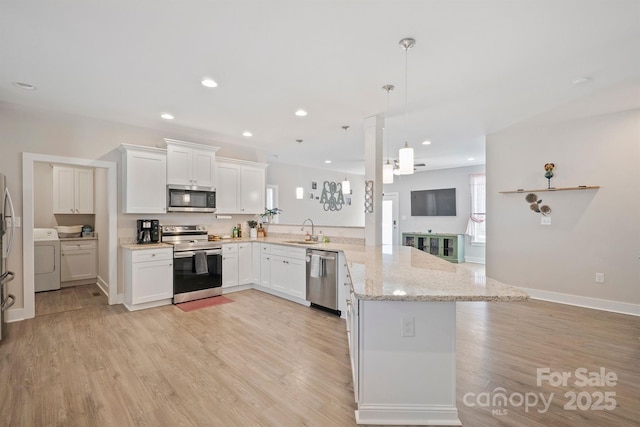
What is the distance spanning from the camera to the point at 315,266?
3.85 m

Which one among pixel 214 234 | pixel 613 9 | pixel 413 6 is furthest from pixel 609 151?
pixel 214 234

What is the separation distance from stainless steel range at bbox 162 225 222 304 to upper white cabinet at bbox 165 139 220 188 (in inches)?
31.1

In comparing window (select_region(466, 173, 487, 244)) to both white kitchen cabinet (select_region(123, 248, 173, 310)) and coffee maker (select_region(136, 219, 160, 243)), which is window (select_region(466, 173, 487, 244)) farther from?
coffee maker (select_region(136, 219, 160, 243))

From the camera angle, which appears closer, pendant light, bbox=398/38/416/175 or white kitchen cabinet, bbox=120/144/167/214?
pendant light, bbox=398/38/416/175

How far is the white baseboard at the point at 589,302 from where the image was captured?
369 cm

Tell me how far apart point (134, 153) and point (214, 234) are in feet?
5.95

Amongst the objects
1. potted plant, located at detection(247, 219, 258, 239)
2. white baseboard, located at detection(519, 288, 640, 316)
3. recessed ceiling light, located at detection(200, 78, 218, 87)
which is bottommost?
white baseboard, located at detection(519, 288, 640, 316)

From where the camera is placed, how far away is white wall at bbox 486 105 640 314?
12.2ft

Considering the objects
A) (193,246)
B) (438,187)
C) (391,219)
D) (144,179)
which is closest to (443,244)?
(438,187)

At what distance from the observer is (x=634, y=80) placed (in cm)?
309

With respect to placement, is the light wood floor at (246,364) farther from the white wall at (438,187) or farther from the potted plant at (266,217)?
the white wall at (438,187)

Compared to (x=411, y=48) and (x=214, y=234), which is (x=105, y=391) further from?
(x=411, y=48)

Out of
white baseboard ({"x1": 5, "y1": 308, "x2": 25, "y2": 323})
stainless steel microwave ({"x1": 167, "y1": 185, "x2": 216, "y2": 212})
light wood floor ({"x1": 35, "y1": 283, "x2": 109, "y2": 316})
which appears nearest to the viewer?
white baseboard ({"x1": 5, "y1": 308, "x2": 25, "y2": 323})

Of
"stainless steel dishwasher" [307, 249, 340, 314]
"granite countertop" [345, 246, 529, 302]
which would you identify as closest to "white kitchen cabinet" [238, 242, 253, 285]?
"stainless steel dishwasher" [307, 249, 340, 314]
